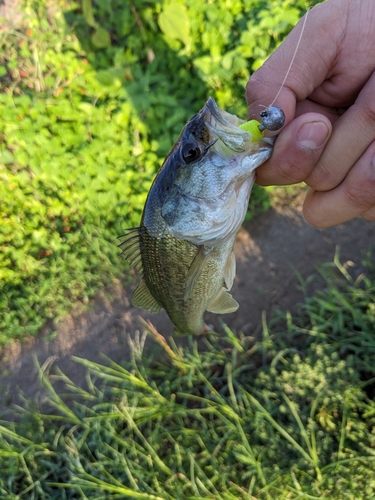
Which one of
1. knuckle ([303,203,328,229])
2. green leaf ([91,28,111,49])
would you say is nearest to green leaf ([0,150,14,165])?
green leaf ([91,28,111,49])

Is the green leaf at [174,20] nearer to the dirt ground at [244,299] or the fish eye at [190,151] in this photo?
the dirt ground at [244,299]

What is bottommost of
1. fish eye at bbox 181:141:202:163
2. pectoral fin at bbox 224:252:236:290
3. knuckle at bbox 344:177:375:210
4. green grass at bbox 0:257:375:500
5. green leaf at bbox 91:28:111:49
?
green grass at bbox 0:257:375:500

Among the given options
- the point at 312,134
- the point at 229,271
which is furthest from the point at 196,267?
the point at 312,134

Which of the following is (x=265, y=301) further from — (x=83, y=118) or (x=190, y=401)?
(x=83, y=118)

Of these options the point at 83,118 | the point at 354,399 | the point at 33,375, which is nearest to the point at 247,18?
the point at 83,118

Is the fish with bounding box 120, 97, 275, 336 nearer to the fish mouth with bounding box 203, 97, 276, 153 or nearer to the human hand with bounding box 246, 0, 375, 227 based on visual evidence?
the fish mouth with bounding box 203, 97, 276, 153

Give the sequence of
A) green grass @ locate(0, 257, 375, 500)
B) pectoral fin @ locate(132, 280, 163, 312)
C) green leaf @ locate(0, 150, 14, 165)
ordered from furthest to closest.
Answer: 1. green leaf @ locate(0, 150, 14, 165)
2. green grass @ locate(0, 257, 375, 500)
3. pectoral fin @ locate(132, 280, 163, 312)
